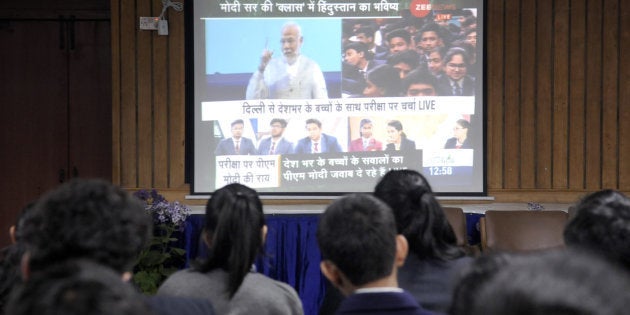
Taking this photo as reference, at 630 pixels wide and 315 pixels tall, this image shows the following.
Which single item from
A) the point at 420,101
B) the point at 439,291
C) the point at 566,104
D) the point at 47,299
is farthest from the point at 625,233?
the point at 566,104

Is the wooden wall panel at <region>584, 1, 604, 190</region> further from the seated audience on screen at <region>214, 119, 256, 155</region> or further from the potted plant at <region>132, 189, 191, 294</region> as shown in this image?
the potted plant at <region>132, 189, 191, 294</region>

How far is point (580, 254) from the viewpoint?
24.2 inches

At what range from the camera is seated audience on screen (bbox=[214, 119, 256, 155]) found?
558 centimetres

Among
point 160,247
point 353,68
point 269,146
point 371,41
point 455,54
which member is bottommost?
point 160,247

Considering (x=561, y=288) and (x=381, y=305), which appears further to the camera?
(x=381, y=305)

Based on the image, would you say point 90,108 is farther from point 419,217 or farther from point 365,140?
point 419,217

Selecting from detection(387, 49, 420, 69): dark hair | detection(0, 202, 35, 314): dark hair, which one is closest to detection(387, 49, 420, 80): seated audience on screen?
detection(387, 49, 420, 69): dark hair

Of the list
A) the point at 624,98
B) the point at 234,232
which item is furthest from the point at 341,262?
the point at 624,98

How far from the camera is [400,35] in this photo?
220 inches

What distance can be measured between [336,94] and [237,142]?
90 centimetres

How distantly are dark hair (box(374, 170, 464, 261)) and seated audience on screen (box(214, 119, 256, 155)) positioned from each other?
3511 mm

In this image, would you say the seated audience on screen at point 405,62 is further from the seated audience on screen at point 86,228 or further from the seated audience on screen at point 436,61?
the seated audience on screen at point 86,228

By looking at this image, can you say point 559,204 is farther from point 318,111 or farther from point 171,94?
point 171,94

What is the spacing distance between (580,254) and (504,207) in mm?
5241
